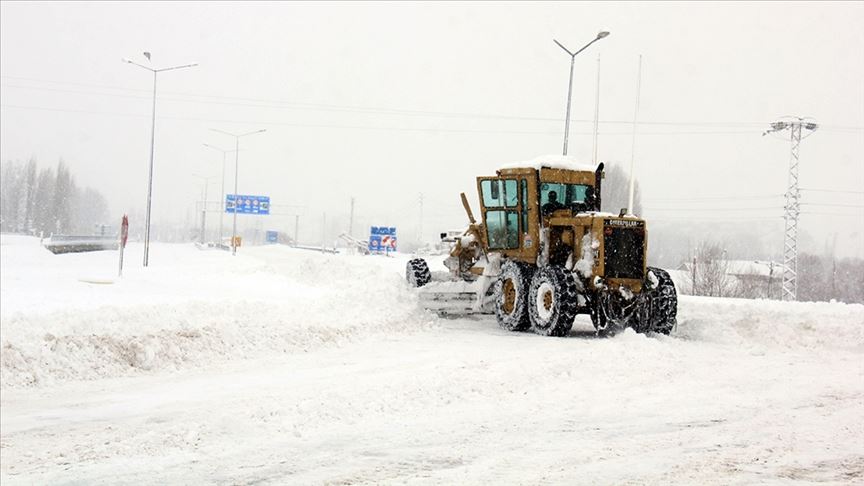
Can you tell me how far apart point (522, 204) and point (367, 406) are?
28.9 ft

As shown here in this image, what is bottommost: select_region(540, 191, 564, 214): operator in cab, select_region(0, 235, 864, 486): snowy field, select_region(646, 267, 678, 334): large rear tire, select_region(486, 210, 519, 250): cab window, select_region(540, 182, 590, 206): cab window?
select_region(0, 235, 864, 486): snowy field

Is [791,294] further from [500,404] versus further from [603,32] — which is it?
[500,404]

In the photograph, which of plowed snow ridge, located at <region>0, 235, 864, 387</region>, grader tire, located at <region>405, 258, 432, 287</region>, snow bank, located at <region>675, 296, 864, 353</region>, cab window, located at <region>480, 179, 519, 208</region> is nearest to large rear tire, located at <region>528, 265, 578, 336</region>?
plowed snow ridge, located at <region>0, 235, 864, 387</region>

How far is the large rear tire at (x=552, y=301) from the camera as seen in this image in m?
12.8

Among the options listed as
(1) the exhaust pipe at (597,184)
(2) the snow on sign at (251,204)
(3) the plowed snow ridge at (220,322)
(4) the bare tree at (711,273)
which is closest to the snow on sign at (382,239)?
(4) the bare tree at (711,273)

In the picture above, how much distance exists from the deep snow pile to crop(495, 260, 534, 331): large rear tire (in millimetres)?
1562

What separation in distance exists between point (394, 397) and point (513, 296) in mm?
7896

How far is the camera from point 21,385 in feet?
25.9

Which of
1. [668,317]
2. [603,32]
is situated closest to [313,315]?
[668,317]

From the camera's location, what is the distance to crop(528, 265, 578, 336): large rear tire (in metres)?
12.8

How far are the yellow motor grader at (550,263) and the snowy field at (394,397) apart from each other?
2.48 ft

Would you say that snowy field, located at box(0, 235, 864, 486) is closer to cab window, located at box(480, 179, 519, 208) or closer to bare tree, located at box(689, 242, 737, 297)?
cab window, located at box(480, 179, 519, 208)

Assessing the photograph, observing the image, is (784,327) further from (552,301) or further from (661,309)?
(552,301)

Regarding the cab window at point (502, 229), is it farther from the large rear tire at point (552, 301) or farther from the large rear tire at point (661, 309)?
the large rear tire at point (661, 309)
